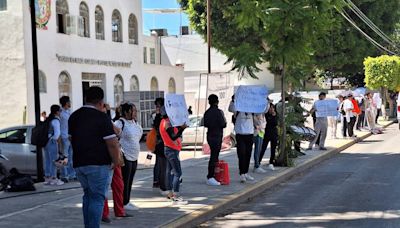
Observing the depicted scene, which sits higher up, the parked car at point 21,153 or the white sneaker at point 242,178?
the parked car at point 21,153

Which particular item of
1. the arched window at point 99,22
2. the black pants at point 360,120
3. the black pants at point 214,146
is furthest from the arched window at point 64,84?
the black pants at point 214,146

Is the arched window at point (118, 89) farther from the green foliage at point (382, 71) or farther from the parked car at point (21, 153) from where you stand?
the parked car at point (21, 153)

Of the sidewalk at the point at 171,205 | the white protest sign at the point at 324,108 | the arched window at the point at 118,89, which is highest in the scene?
the arched window at the point at 118,89

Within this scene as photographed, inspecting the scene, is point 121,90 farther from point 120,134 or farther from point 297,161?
point 120,134

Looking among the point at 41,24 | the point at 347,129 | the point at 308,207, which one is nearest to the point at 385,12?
the point at 347,129

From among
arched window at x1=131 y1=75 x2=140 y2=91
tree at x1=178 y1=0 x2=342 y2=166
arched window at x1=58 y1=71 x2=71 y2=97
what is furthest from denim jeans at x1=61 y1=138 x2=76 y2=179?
arched window at x1=131 y1=75 x2=140 y2=91

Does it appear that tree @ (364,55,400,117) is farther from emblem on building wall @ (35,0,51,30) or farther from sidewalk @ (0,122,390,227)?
sidewalk @ (0,122,390,227)

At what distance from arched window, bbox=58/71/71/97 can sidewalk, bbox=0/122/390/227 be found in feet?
42.6

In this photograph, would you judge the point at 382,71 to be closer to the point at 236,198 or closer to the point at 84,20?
the point at 84,20

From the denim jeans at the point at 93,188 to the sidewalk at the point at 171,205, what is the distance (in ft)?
4.20

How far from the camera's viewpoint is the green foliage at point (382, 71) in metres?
32.0

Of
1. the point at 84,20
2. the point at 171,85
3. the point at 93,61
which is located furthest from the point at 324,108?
the point at 171,85

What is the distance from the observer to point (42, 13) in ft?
77.8

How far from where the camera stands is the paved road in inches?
316
